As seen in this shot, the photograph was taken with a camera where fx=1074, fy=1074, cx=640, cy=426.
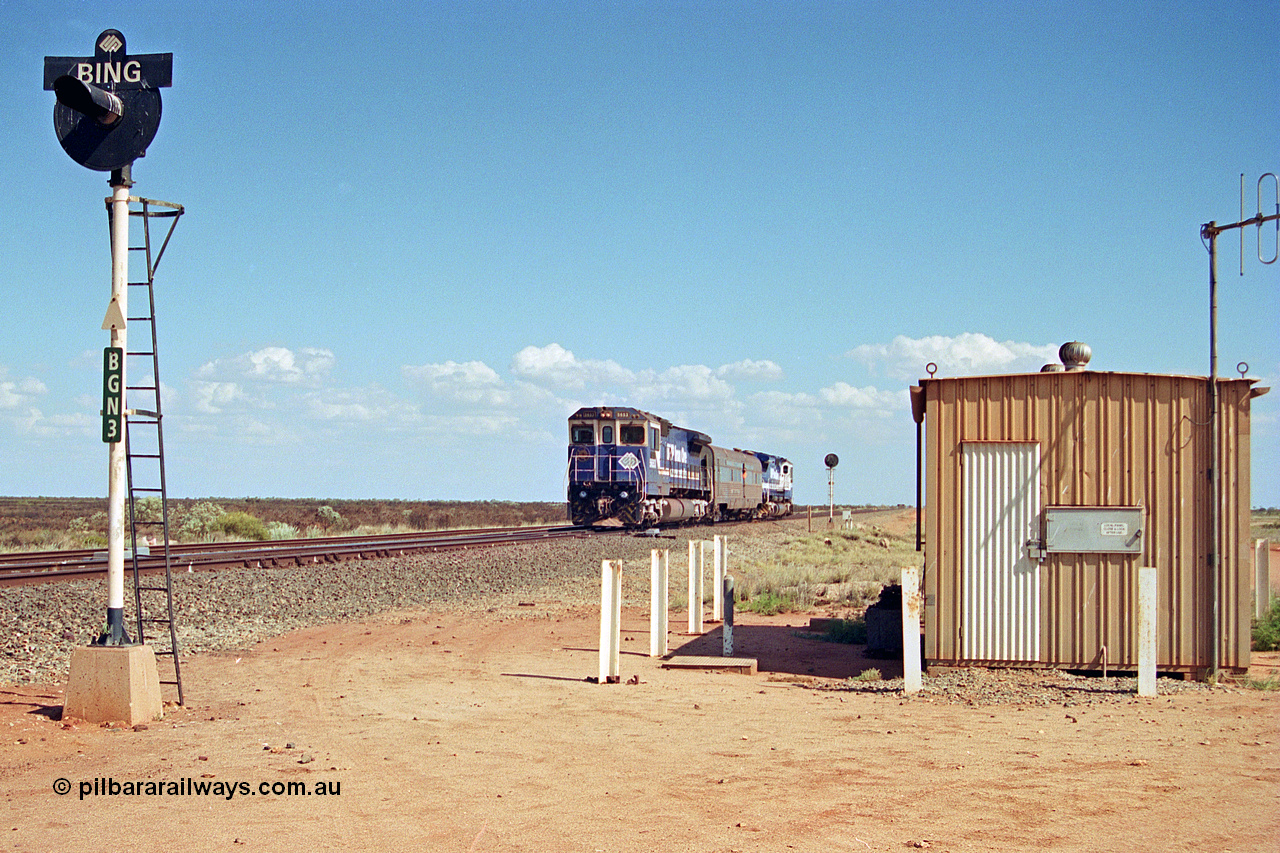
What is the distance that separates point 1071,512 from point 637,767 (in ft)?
18.2

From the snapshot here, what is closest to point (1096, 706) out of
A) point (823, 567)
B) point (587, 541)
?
point (823, 567)

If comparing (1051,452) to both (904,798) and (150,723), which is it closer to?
(904,798)

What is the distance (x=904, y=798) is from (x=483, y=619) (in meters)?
10.5

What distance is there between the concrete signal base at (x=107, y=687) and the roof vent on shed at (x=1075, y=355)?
9.14m

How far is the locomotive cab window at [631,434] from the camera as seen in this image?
34156mm

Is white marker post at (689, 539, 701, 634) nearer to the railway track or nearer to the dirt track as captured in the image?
the dirt track

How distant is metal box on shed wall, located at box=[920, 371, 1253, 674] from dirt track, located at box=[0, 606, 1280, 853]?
0.96m

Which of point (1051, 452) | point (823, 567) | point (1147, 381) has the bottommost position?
point (823, 567)

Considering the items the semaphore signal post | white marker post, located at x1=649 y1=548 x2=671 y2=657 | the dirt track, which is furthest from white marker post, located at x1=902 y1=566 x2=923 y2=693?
the semaphore signal post

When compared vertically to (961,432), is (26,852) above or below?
below

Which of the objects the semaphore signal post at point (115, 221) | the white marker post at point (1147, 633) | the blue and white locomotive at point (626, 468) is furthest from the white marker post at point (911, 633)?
the blue and white locomotive at point (626, 468)

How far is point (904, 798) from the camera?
20.5 feet

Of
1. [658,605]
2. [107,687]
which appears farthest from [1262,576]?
[107,687]

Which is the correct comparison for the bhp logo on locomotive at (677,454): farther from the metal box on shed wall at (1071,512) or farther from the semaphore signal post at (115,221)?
the semaphore signal post at (115,221)
